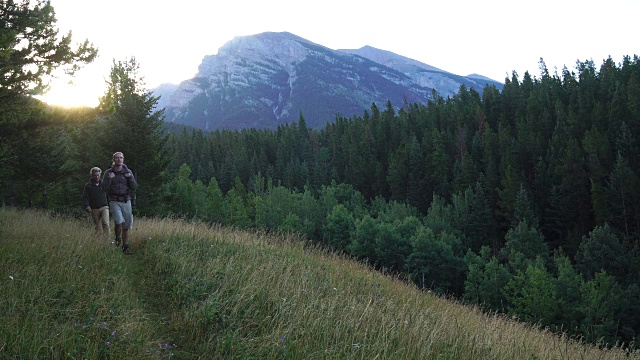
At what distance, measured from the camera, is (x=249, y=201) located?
77.4m

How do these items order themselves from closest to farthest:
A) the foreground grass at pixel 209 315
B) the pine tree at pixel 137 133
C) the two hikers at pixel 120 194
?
the foreground grass at pixel 209 315 < the two hikers at pixel 120 194 < the pine tree at pixel 137 133

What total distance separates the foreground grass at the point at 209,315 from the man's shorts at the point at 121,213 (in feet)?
5.42

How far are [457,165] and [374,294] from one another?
8101 centimetres

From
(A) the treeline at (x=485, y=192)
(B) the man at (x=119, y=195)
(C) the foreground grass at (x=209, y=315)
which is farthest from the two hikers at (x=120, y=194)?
(A) the treeline at (x=485, y=192)

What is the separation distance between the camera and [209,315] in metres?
4.73

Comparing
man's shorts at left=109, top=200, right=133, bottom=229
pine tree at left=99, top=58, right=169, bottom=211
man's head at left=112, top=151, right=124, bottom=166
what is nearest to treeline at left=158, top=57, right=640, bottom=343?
pine tree at left=99, top=58, right=169, bottom=211

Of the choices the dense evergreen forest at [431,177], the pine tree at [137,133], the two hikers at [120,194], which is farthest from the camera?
the pine tree at [137,133]

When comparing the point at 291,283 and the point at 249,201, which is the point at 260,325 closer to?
the point at 291,283

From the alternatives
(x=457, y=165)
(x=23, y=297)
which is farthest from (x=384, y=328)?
(x=457, y=165)

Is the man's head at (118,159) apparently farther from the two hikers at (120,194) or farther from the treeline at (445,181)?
the treeline at (445,181)

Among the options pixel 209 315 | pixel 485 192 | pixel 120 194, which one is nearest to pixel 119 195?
pixel 120 194

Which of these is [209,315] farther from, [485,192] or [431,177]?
[431,177]

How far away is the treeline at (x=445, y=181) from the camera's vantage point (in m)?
24.1

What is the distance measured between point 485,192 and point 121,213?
243ft
